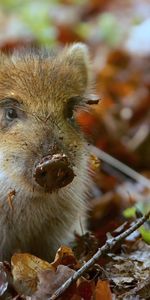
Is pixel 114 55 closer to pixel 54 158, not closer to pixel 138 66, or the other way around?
pixel 138 66

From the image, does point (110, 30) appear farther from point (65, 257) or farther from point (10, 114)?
point (65, 257)

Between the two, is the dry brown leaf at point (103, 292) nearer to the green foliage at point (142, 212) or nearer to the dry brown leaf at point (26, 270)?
the dry brown leaf at point (26, 270)

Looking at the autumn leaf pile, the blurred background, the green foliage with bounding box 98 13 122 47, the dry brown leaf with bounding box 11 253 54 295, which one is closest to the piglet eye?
the autumn leaf pile

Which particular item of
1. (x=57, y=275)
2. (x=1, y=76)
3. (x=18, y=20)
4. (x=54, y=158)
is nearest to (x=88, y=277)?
(x=57, y=275)

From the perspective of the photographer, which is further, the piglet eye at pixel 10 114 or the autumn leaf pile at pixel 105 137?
the piglet eye at pixel 10 114

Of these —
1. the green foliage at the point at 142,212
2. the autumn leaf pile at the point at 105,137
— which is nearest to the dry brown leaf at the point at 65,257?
the autumn leaf pile at the point at 105,137

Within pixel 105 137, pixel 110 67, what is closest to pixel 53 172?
pixel 105 137

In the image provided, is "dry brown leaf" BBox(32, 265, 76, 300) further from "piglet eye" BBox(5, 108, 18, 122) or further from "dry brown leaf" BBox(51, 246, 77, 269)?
"piglet eye" BBox(5, 108, 18, 122)
